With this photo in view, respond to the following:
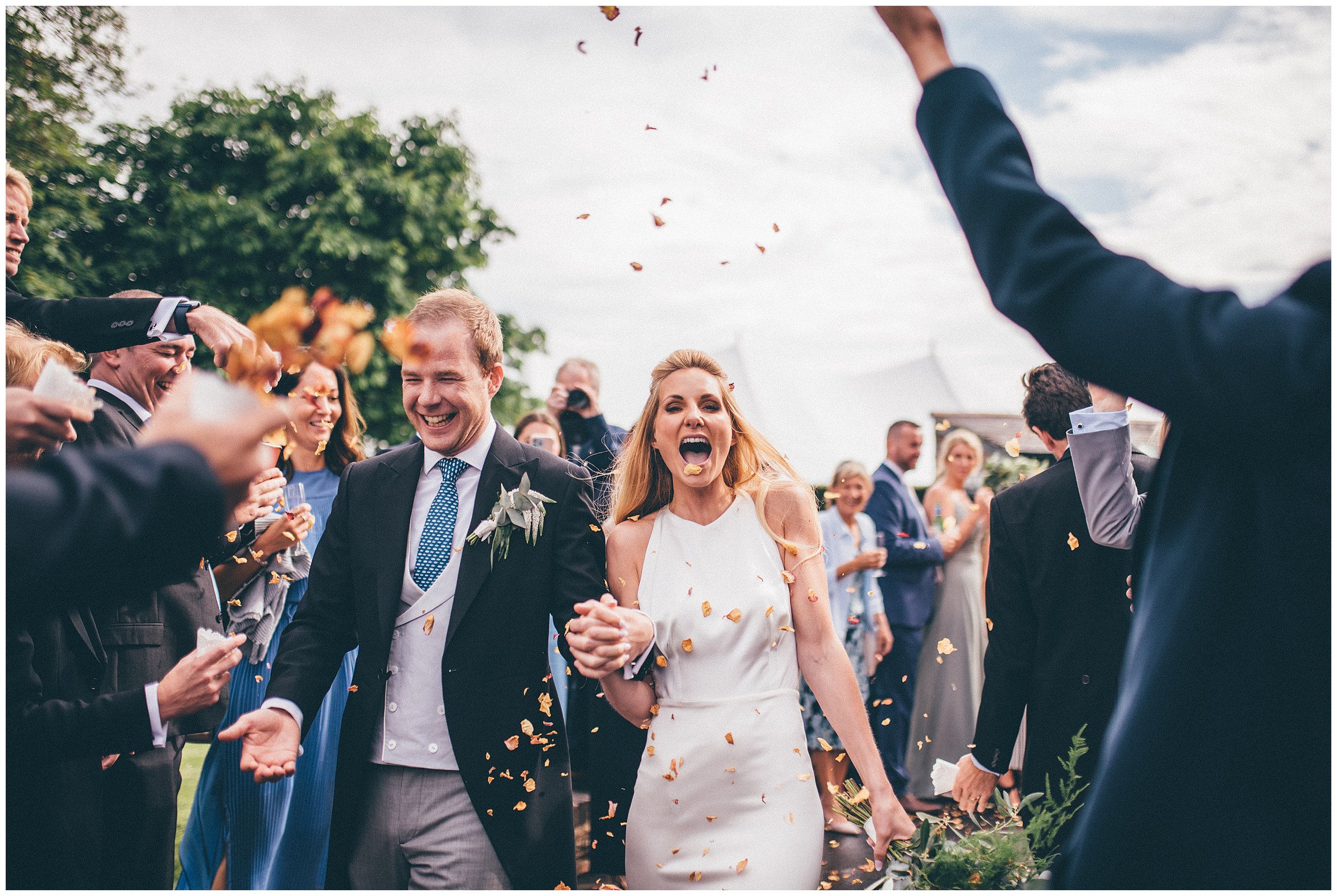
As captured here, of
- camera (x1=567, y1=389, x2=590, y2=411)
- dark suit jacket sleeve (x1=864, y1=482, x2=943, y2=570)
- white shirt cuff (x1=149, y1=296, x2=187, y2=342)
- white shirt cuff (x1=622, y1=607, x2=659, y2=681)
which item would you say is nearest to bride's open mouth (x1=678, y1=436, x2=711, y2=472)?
white shirt cuff (x1=622, y1=607, x2=659, y2=681)

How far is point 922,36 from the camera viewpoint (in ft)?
4.46

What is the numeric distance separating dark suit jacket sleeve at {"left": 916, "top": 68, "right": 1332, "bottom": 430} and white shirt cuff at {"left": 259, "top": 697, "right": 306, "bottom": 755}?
2.23 m

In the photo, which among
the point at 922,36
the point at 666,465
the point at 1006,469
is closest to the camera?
the point at 922,36

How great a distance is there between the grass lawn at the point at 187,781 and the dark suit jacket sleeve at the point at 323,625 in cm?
259

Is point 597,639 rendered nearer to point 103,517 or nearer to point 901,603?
point 103,517

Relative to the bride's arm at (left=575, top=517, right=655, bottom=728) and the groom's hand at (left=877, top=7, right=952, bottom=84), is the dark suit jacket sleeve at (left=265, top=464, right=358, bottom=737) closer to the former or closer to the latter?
the bride's arm at (left=575, top=517, right=655, bottom=728)

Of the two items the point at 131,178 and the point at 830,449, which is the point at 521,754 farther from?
the point at 131,178

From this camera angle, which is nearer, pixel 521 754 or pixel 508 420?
pixel 521 754

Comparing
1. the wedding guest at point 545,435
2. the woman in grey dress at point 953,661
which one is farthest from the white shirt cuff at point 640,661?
the woman in grey dress at point 953,661

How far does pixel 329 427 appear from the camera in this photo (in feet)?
15.3

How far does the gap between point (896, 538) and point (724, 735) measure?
4022 millimetres

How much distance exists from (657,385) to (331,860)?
6.07 ft

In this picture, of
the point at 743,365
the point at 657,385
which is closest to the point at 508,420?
the point at 743,365

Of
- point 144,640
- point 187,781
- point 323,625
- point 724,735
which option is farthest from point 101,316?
point 187,781
